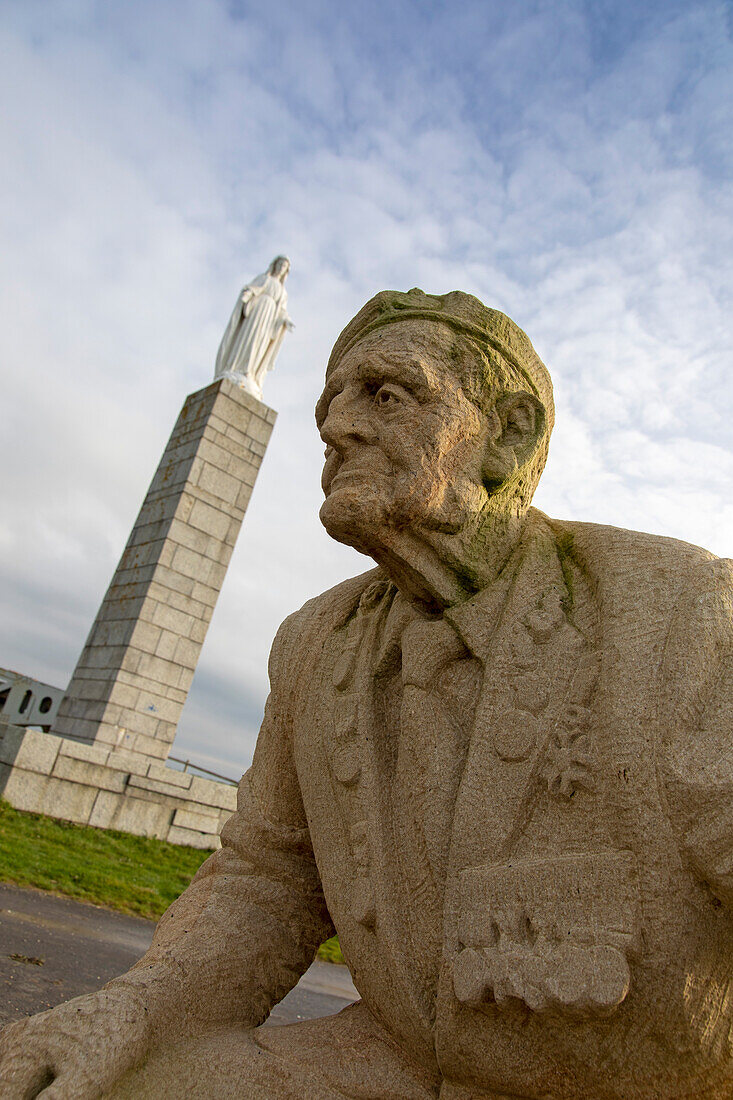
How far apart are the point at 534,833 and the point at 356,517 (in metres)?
0.68

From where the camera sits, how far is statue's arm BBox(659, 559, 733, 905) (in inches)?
47.9

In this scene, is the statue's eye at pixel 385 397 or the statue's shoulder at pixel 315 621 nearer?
the statue's eye at pixel 385 397

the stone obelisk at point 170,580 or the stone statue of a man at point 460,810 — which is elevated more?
the stone obelisk at point 170,580

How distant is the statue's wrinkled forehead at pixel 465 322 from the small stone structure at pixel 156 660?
24.5 feet

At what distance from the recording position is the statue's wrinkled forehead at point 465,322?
1.83m

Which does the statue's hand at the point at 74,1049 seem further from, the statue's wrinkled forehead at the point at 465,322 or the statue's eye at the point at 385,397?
the statue's wrinkled forehead at the point at 465,322

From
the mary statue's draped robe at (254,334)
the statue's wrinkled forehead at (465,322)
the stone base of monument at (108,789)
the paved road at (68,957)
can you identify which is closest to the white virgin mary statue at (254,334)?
the mary statue's draped robe at (254,334)

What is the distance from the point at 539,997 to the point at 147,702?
31.0ft

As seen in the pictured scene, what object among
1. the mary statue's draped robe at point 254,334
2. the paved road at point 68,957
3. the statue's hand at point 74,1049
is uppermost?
the mary statue's draped robe at point 254,334

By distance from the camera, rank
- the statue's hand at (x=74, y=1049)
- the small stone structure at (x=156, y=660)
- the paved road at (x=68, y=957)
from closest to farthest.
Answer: the statue's hand at (x=74, y=1049) < the paved road at (x=68, y=957) < the small stone structure at (x=156, y=660)

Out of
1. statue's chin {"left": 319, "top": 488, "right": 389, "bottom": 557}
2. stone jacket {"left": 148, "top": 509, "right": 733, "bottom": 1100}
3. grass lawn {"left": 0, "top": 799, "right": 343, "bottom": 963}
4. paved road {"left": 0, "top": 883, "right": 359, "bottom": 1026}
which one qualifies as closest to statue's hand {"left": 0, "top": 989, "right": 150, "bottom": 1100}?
stone jacket {"left": 148, "top": 509, "right": 733, "bottom": 1100}

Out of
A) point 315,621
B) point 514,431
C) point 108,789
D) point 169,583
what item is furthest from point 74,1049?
point 169,583

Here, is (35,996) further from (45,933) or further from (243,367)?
(243,367)

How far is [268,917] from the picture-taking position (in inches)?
69.7
